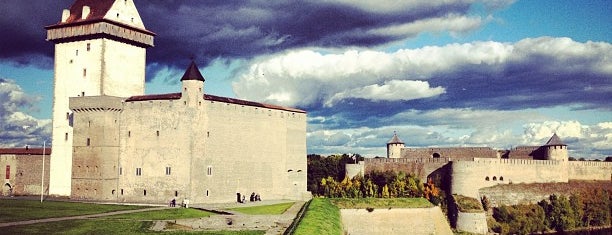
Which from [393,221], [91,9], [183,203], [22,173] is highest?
[91,9]

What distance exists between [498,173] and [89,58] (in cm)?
2992

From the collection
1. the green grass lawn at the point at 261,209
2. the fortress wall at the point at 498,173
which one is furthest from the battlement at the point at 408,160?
the green grass lawn at the point at 261,209

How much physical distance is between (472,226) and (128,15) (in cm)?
2664

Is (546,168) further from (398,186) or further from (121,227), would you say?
(121,227)

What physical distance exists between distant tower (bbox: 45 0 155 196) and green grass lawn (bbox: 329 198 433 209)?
670 inches

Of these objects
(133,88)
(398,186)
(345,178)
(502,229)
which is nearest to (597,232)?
(502,229)

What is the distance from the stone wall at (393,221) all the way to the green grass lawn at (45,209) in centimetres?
1148

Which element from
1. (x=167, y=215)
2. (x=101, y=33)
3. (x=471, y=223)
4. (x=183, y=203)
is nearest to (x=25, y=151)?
(x=101, y=33)

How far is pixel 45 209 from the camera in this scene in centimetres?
2825

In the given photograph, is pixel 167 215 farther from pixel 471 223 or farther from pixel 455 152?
pixel 455 152

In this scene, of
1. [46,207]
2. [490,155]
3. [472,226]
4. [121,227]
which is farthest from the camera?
[490,155]

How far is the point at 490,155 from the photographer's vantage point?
49250 millimetres

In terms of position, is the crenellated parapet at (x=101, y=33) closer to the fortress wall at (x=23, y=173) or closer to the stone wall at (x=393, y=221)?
the fortress wall at (x=23, y=173)

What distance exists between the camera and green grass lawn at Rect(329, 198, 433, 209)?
31.9 meters
